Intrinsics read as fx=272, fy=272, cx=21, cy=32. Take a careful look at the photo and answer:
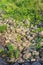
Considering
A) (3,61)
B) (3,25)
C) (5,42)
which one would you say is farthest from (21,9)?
(3,61)

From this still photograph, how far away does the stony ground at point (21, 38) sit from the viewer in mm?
9539

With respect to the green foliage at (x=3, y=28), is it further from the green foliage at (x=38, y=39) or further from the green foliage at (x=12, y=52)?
the green foliage at (x=38, y=39)

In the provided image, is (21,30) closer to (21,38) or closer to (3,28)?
(21,38)

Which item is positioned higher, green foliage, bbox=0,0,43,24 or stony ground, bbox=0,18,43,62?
green foliage, bbox=0,0,43,24

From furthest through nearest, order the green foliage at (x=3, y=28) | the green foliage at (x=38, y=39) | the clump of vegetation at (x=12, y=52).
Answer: the green foliage at (x=3, y=28) → the green foliage at (x=38, y=39) → the clump of vegetation at (x=12, y=52)

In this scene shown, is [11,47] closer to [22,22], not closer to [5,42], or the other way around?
[5,42]

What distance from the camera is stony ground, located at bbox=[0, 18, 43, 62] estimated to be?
9.54 m

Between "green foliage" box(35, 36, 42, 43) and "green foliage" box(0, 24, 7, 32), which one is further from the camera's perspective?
"green foliage" box(0, 24, 7, 32)

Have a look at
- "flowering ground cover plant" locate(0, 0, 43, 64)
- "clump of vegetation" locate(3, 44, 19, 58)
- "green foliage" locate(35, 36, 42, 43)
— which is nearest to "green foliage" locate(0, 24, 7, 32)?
"flowering ground cover plant" locate(0, 0, 43, 64)

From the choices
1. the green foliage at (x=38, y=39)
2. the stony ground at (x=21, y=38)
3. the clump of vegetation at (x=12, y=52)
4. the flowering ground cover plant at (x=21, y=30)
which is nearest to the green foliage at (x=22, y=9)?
the flowering ground cover plant at (x=21, y=30)

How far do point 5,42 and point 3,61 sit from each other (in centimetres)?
89

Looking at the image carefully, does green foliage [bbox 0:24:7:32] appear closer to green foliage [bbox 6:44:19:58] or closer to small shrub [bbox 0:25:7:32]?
small shrub [bbox 0:25:7:32]

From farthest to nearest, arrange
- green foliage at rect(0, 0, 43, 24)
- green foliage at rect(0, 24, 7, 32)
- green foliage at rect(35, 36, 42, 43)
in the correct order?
green foliage at rect(0, 0, 43, 24), green foliage at rect(0, 24, 7, 32), green foliage at rect(35, 36, 42, 43)

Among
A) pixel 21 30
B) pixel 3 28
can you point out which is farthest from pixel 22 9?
pixel 3 28
